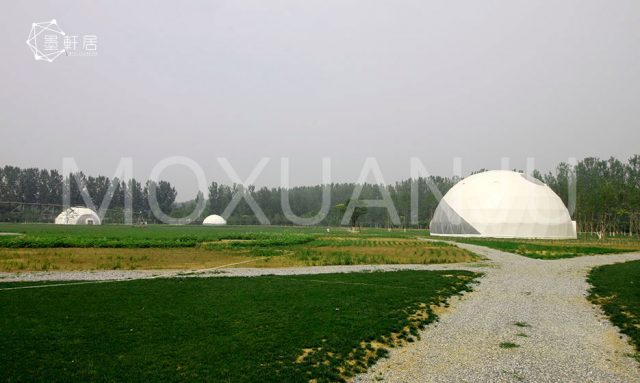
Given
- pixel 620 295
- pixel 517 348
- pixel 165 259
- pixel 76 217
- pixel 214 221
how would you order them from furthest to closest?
1. pixel 214 221
2. pixel 76 217
3. pixel 165 259
4. pixel 620 295
5. pixel 517 348

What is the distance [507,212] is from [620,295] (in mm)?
47429

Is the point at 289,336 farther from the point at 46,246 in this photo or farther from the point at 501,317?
the point at 46,246

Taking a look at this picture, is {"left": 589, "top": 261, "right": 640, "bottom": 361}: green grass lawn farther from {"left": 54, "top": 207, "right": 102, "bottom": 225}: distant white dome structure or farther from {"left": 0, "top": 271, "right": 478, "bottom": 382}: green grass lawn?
{"left": 54, "top": 207, "right": 102, "bottom": 225}: distant white dome structure

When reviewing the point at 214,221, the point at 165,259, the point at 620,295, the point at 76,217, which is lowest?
the point at 214,221

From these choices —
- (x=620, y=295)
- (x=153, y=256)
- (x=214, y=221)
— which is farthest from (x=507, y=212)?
(x=214, y=221)

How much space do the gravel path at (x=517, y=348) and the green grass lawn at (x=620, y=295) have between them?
13.2 inches

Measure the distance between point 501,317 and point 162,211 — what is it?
506ft

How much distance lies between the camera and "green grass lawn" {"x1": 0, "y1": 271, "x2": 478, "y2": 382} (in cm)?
738

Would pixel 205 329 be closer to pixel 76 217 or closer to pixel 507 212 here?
pixel 507 212

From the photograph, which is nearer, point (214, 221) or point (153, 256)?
point (153, 256)

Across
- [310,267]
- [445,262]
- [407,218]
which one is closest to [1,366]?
[310,267]

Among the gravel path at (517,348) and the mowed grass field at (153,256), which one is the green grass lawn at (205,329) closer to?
the gravel path at (517,348)

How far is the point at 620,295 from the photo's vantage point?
1491 centimetres

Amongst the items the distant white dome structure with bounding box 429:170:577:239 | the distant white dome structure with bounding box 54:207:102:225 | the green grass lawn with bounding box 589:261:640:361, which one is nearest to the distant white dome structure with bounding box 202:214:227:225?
the distant white dome structure with bounding box 54:207:102:225
